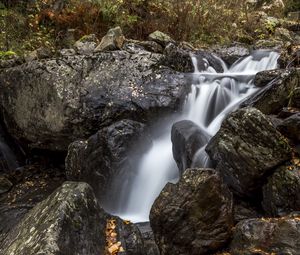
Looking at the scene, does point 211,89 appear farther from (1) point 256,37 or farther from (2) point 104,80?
(1) point 256,37

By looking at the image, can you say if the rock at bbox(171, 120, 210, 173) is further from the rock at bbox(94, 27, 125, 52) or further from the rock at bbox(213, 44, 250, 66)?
the rock at bbox(213, 44, 250, 66)

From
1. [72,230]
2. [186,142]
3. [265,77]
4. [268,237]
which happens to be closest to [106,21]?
[265,77]

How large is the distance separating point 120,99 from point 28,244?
13.8ft

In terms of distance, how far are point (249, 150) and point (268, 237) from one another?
1.31 meters

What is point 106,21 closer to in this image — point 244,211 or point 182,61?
point 182,61

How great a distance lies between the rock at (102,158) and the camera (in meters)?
6.18

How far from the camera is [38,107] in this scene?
23.7 ft

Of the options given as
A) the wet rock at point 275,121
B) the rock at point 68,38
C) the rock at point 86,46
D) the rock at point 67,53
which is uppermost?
the rock at point 67,53

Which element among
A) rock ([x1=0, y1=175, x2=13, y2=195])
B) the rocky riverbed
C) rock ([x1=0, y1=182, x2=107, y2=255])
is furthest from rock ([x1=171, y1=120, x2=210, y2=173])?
rock ([x1=0, y1=175, x2=13, y2=195])

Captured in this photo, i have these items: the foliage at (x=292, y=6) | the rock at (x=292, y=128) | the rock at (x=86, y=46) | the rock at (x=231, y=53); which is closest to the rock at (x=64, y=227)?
the rock at (x=292, y=128)

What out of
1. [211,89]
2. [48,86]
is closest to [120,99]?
[48,86]

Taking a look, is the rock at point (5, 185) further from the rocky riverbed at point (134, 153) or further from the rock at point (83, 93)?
the rock at point (83, 93)

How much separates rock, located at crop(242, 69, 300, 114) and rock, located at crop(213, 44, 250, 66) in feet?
12.6

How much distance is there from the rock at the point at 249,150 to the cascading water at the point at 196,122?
25.6 inches
